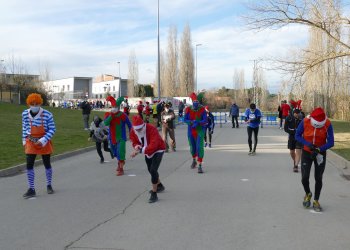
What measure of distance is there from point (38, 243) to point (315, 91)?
118 feet

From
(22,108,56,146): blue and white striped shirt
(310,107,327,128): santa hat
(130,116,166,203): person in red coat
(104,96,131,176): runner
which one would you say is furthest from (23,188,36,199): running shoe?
(310,107,327,128): santa hat

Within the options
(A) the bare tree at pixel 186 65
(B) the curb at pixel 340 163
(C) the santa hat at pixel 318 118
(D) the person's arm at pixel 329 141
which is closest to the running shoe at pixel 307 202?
(D) the person's arm at pixel 329 141

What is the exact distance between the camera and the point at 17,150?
1401cm

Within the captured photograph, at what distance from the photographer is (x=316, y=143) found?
661 cm

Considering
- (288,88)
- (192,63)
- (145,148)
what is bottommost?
(145,148)

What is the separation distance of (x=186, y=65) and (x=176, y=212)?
65609mm

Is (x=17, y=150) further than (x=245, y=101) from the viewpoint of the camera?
No

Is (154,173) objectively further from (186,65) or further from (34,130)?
(186,65)

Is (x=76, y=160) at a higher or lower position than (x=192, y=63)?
lower

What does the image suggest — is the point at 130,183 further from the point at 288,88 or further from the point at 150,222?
the point at 288,88

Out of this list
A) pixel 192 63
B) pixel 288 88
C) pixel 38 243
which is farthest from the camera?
pixel 192 63

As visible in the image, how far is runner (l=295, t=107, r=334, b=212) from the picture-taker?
651 cm

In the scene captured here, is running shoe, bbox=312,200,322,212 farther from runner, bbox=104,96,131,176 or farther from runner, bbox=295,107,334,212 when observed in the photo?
runner, bbox=104,96,131,176

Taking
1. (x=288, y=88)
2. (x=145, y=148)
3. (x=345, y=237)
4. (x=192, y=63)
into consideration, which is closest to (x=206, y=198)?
(x=145, y=148)
